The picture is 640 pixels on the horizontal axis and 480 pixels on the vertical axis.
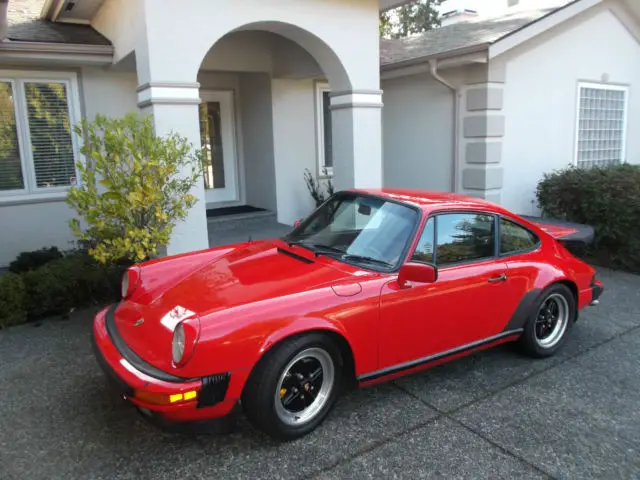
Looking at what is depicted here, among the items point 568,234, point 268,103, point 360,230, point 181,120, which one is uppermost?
point 268,103

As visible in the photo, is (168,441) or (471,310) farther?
(471,310)

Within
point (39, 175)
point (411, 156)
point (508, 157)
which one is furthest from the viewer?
point (411, 156)

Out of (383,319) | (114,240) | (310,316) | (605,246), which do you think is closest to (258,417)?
(310,316)

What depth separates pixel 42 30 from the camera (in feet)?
24.1

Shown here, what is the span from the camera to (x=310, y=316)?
10.5 feet

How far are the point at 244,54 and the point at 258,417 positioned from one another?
23.7ft

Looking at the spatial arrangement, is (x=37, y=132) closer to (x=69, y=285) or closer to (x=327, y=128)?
(x=69, y=285)

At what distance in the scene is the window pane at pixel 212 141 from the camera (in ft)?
31.6

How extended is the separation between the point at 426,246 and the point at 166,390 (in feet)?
6.56

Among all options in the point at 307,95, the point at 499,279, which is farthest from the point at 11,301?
the point at 307,95

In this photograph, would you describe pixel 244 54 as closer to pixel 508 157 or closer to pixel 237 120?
pixel 237 120

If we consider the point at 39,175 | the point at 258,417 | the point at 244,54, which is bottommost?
the point at 258,417

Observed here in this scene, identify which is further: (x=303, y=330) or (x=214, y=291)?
(x=214, y=291)

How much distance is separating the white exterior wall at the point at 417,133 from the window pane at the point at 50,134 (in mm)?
5467
